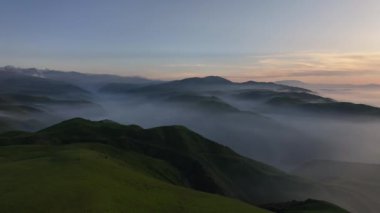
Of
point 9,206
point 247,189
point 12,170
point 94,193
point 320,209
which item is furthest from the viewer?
point 247,189

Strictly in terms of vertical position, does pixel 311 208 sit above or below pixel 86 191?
→ below

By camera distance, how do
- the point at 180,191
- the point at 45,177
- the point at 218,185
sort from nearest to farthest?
the point at 45,177, the point at 180,191, the point at 218,185

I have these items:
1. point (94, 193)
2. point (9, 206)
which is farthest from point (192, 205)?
point (9, 206)

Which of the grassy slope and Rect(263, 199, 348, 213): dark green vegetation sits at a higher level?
the grassy slope

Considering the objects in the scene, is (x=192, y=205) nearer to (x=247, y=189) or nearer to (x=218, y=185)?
(x=218, y=185)

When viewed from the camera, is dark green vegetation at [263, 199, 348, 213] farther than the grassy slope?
Yes

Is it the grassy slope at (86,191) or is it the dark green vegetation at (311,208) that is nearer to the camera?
the grassy slope at (86,191)

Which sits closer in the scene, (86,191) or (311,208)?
(86,191)

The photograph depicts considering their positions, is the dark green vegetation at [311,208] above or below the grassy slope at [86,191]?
below
